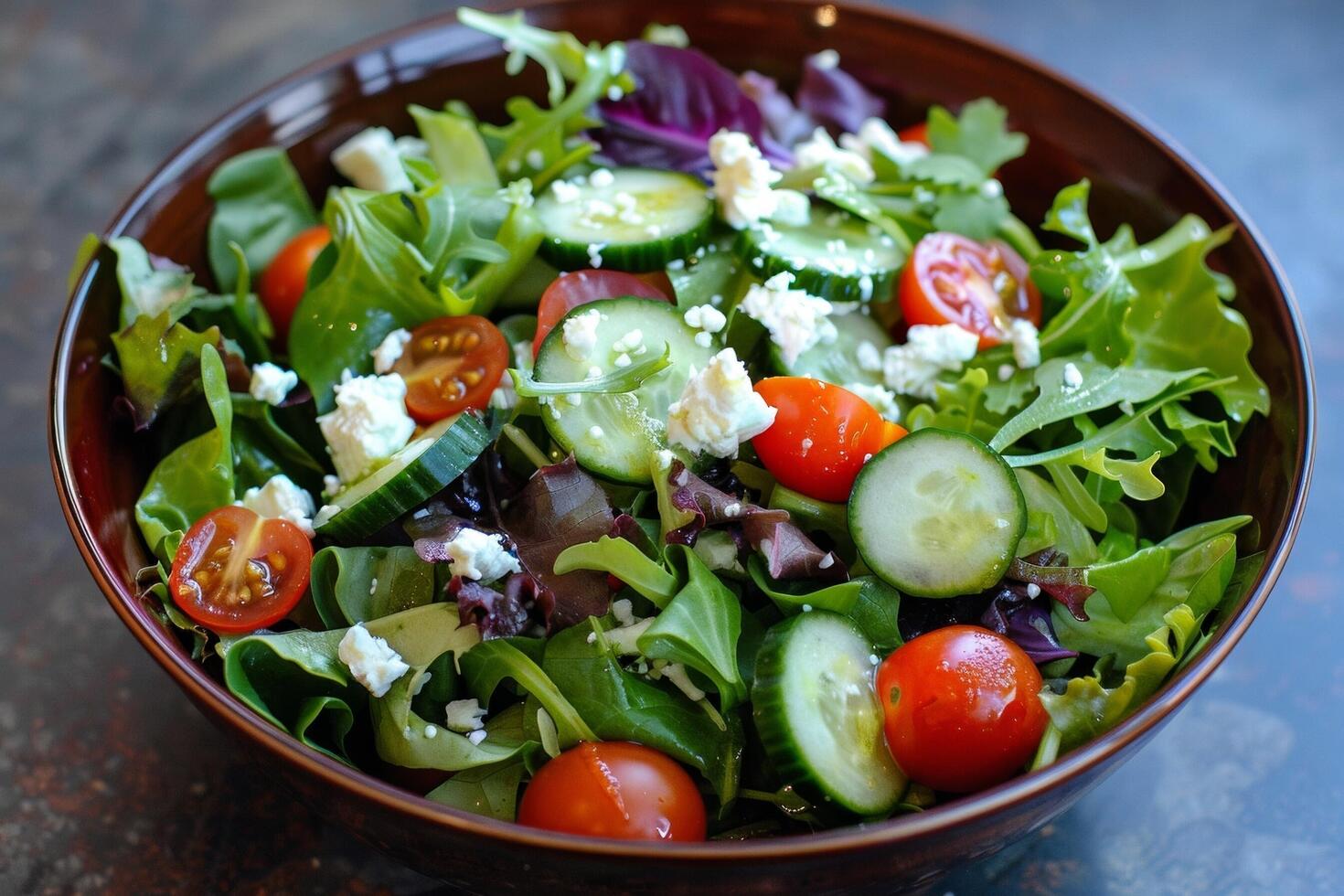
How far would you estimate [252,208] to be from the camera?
7.16ft

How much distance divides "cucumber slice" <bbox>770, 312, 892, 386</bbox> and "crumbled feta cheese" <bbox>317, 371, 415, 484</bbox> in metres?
0.58

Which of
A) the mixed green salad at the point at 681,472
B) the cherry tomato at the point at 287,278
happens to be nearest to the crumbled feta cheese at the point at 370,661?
the mixed green salad at the point at 681,472

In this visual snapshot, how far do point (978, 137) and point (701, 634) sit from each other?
4.00 feet

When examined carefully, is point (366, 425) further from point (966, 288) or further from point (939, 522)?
point (966, 288)

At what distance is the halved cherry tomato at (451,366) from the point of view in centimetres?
179

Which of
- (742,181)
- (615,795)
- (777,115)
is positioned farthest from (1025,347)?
(615,795)

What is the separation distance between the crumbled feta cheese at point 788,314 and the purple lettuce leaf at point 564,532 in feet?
1.19

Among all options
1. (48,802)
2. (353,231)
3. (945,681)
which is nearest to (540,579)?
(945,681)

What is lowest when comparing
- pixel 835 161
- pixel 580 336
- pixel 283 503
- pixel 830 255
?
pixel 283 503

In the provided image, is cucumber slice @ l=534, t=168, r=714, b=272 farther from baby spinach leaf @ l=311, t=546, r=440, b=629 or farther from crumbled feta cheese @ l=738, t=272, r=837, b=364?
baby spinach leaf @ l=311, t=546, r=440, b=629

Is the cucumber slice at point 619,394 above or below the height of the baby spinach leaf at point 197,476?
above

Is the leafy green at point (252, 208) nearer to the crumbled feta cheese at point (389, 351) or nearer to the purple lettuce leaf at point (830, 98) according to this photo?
the crumbled feta cheese at point (389, 351)

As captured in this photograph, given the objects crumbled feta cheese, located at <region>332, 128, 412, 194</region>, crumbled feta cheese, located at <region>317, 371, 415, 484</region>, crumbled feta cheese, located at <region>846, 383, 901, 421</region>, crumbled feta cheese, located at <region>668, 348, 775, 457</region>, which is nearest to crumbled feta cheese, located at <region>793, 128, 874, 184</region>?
crumbled feta cheese, located at <region>846, 383, 901, 421</region>

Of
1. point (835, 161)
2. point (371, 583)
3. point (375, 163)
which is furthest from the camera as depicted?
point (375, 163)
